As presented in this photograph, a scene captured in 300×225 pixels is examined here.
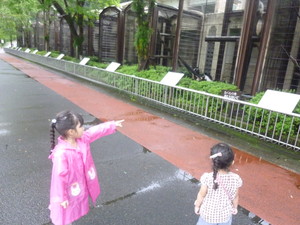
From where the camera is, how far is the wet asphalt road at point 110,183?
2818mm

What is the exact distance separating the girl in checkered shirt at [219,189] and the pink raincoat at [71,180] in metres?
1.05

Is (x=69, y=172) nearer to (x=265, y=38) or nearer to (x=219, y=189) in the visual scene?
(x=219, y=189)

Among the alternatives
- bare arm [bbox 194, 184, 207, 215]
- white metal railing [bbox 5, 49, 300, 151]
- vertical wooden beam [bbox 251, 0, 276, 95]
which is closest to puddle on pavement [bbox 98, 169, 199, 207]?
bare arm [bbox 194, 184, 207, 215]

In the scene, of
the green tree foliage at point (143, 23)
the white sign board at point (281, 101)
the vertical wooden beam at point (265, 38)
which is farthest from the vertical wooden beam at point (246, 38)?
the green tree foliage at point (143, 23)

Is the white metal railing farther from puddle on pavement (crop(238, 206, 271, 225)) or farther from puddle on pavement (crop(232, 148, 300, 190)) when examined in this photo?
Answer: puddle on pavement (crop(238, 206, 271, 225))

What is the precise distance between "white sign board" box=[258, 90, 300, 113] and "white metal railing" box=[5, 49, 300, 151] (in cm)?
10

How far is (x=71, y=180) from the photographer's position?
2.18m

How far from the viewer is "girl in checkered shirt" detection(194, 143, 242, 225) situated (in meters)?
1.92

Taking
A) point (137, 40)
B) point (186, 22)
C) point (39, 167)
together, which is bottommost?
point (39, 167)

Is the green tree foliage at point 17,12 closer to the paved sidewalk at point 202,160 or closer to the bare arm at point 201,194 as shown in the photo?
the paved sidewalk at point 202,160

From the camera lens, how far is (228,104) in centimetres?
609

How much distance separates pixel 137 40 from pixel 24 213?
26.5 ft

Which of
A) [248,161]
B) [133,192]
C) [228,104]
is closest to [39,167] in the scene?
[133,192]

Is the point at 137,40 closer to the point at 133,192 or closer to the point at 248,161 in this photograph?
the point at 248,161
